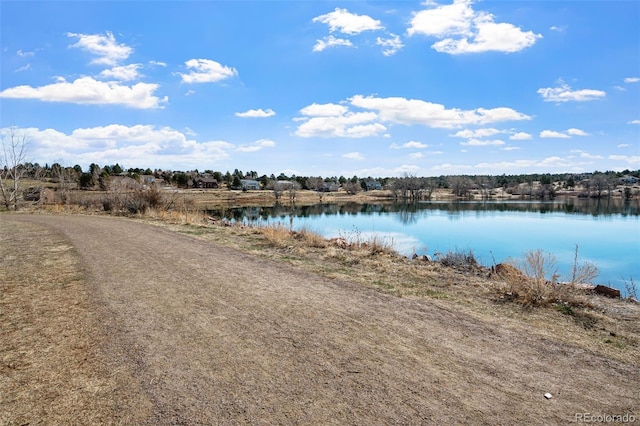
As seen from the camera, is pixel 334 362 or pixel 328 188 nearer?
pixel 334 362

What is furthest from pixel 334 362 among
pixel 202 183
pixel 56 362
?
pixel 202 183

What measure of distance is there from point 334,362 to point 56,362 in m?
2.90

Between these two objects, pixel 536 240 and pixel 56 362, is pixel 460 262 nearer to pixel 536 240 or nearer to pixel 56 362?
pixel 56 362

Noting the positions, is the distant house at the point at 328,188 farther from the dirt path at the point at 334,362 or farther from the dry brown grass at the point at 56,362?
the dirt path at the point at 334,362

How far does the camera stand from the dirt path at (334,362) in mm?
3436

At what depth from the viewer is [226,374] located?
13.1 feet

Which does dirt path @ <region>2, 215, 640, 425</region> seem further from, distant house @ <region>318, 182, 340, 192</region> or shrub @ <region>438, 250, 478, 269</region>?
distant house @ <region>318, 182, 340, 192</region>

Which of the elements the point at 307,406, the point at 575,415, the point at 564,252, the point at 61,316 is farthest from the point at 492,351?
the point at 564,252

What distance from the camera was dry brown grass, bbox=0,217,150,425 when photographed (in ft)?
10.9

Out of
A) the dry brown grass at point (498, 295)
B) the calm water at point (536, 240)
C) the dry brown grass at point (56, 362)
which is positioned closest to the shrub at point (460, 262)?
the dry brown grass at point (498, 295)

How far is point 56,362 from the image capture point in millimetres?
4188

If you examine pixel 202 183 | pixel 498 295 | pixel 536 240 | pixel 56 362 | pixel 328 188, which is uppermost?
pixel 202 183

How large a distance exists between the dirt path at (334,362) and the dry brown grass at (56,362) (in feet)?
0.62

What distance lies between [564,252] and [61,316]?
22287 millimetres
